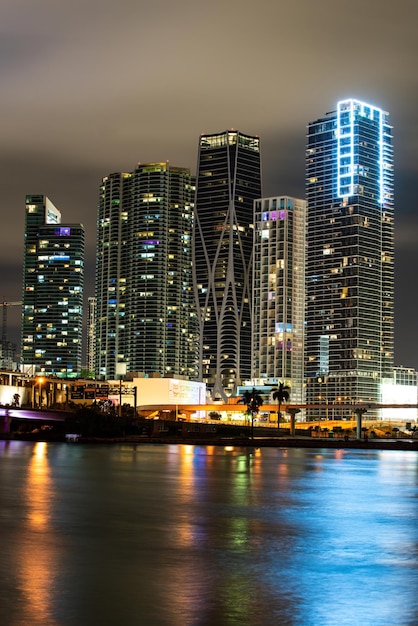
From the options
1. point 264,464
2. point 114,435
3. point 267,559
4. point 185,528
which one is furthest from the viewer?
point 114,435

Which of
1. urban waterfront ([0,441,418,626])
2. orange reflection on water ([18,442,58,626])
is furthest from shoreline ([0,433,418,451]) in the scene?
orange reflection on water ([18,442,58,626])

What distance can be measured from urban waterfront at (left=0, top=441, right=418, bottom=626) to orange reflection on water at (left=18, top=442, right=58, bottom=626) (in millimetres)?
53

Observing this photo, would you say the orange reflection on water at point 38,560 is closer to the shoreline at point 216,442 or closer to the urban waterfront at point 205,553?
the urban waterfront at point 205,553

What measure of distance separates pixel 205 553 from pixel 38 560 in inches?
265

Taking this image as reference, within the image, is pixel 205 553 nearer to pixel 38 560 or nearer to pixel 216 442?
pixel 38 560

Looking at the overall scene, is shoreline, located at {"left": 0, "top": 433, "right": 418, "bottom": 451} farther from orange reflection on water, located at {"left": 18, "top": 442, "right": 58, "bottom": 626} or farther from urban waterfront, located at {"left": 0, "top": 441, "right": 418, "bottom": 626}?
orange reflection on water, located at {"left": 18, "top": 442, "right": 58, "bottom": 626}

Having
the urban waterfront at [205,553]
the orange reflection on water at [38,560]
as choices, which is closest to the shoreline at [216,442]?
the urban waterfront at [205,553]

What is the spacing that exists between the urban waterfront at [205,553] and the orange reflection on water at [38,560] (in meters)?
0.05

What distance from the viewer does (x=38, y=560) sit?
35031 mm

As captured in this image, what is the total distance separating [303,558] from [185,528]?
10426 millimetres

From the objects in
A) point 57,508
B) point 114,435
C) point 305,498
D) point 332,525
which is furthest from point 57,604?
point 114,435

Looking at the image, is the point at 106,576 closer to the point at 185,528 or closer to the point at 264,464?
the point at 185,528

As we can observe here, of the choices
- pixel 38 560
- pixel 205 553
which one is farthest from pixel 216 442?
pixel 38 560

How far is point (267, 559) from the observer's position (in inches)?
1444
